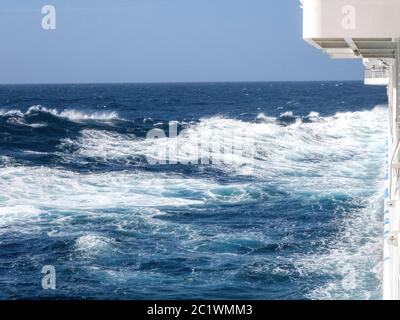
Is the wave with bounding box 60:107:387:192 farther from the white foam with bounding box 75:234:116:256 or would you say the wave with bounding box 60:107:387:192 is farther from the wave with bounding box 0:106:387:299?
the white foam with bounding box 75:234:116:256

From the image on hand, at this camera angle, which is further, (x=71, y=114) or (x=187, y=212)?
(x=71, y=114)

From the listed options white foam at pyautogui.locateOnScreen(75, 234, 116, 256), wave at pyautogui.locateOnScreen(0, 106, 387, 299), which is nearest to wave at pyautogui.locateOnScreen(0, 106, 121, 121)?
wave at pyautogui.locateOnScreen(0, 106, 387, 299)

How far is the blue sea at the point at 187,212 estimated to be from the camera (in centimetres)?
1650

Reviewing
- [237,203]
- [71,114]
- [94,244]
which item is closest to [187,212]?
[237,203]

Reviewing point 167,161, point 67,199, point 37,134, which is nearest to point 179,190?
point 67,199

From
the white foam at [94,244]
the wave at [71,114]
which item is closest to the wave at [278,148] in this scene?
the wave at [71,114]

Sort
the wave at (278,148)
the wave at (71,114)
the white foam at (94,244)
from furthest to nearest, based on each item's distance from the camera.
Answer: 1. the wave at (71,114)
2. the wave at (278,148)
3. the white foam at (94,244)

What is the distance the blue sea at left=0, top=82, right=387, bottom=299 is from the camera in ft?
54.1

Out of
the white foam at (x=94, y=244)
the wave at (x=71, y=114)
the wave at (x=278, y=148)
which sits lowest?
the white foam at (x=94, y=244)

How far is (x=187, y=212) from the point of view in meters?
23.3

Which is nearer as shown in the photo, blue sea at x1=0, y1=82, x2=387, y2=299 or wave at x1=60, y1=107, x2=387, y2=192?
blue sea at x1=0, y1=82, x2=387, y2=299

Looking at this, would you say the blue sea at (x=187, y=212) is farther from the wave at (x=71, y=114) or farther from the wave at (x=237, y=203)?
the wave at (x=71, y=114)

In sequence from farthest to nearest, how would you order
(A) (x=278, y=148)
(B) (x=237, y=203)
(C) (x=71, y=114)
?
(C) (x=71, y=114), (A) (x=278, y=148), (B) (x=237, y=203)

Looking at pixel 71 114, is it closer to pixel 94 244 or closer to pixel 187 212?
Result: pixel 187 212
